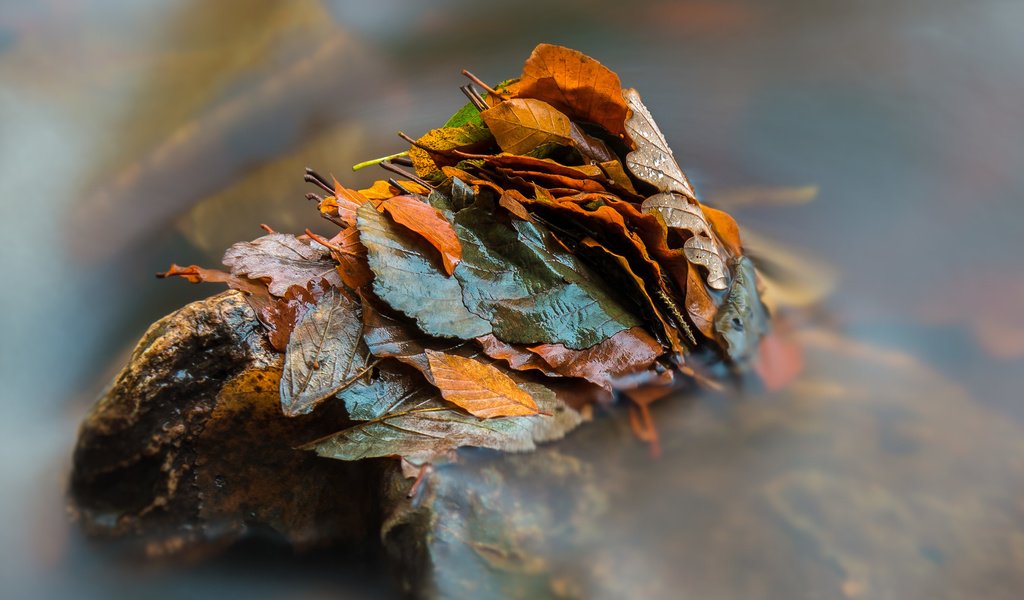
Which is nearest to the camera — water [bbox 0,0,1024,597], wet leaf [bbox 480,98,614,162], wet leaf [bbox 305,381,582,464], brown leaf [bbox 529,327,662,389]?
wet leaf [bbox 305,381,582,464]

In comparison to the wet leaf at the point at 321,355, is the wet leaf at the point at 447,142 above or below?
above

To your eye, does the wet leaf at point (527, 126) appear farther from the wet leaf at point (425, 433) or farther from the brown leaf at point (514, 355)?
the wet leaf at point (425, 433)

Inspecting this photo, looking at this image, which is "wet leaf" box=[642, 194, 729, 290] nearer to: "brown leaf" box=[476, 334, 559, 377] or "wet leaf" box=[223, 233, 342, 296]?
"brown leaf" box=[476, 334, 559, 377]

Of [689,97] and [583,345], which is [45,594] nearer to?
[583,345]

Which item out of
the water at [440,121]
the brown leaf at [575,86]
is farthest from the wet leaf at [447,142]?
the water at [440,121]

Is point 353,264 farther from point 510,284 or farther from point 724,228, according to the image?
point 724,228

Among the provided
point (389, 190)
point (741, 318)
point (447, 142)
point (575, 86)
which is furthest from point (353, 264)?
point (741, 318)

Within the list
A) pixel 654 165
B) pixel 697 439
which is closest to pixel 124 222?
pixel 654 165

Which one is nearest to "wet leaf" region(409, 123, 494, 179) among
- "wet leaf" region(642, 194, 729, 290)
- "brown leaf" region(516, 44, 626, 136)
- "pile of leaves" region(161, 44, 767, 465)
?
"pile of leaves" region(161, 44, 767, 465)
